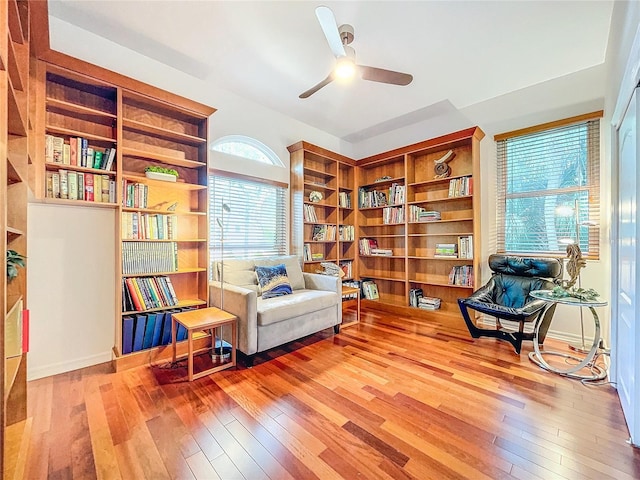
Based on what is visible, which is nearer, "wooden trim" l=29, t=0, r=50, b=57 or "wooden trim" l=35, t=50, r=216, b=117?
"wooden trim" l=29, t=0, r=50, b=57

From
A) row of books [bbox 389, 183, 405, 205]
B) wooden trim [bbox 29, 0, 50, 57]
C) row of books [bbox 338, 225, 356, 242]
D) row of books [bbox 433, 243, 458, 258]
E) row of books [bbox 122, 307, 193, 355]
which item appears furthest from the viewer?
row of books [bbox 338, 225, 356, 242]

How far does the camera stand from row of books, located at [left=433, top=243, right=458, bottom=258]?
145 inches

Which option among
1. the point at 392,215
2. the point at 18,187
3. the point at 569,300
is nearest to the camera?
the point at 18,187

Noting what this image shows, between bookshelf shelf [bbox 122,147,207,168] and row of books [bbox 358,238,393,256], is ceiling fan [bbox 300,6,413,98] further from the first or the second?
row of books [bbox 358,238,393,256]

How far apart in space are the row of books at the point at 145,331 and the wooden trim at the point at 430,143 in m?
3.43

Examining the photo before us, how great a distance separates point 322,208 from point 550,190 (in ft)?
9.32

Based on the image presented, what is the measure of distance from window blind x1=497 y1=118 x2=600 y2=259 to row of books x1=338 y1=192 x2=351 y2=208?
2.07m

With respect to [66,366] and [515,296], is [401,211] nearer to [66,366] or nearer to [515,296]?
[515,296]

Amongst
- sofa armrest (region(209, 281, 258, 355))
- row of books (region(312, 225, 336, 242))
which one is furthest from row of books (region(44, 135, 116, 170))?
row of books (region(312, 225, 336, 242))

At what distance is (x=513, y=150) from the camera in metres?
3.43

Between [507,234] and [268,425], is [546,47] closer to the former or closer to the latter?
[507,234]

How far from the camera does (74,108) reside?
7.22 ft

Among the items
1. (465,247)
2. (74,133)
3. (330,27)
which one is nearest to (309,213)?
(465,247)

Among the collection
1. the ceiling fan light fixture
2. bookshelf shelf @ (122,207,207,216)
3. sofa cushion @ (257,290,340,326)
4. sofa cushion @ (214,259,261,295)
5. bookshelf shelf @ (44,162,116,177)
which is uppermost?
the ceiling fan light fixture
